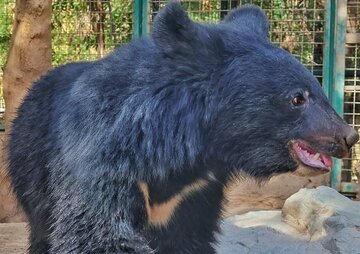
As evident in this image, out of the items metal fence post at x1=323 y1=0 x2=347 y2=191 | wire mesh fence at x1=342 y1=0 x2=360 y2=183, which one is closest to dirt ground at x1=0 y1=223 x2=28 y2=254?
metal fence post at x1=323 y1=0 x2=347 y2=191

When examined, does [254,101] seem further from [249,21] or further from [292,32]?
[292,32]

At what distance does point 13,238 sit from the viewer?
6.14m

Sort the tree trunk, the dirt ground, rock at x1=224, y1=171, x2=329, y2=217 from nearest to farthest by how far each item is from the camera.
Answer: the dirt ground → the tree trunk → rock at x1=224, y1=171, x2=329, y2=217

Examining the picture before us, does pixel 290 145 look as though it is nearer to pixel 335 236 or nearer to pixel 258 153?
pixel 258 153

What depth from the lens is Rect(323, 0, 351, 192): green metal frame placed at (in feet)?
26.0

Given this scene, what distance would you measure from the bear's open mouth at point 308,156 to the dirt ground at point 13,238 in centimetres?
310

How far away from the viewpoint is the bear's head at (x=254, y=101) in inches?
126

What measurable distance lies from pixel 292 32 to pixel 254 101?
5163 mm

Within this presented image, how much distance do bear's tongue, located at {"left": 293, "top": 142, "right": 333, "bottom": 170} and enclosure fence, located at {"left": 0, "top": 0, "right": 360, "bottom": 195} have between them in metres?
4.62

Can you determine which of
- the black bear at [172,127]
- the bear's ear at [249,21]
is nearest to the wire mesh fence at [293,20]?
the bear's ear at [249,21]

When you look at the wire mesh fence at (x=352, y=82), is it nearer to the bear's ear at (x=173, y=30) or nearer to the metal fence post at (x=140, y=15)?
the metal fence post at (x=140, y=15)

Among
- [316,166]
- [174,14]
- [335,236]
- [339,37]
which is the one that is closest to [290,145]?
[316,166]

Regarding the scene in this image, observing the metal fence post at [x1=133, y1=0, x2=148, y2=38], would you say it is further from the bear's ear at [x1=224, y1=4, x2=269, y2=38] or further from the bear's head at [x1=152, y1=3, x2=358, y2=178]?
the bear's head at [x1=152, y1=3, x2=358, y2=178]

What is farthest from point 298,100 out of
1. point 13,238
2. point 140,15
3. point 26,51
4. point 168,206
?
point 140,15
